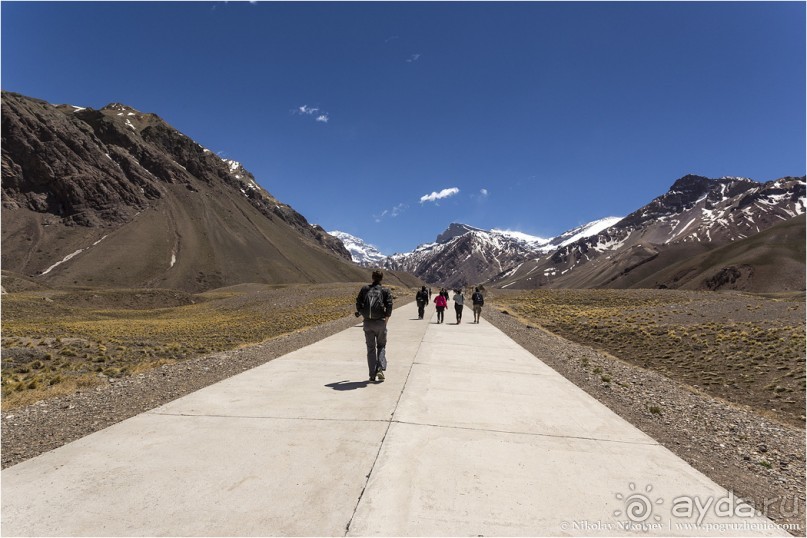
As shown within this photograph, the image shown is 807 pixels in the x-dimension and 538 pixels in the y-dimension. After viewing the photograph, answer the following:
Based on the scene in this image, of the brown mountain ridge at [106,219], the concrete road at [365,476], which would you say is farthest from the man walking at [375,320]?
the brown mountain ridge at [106,219]

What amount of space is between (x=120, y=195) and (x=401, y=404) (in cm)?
19481

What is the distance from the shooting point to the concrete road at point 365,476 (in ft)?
11.8

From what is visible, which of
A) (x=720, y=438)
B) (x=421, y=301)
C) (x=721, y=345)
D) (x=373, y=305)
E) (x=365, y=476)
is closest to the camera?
(x=365, y=476)

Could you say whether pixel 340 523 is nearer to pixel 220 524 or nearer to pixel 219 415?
pixel 220 524

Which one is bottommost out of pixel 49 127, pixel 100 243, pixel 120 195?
pixel 100 243

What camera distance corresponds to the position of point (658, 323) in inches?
1049

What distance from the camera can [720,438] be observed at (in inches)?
278

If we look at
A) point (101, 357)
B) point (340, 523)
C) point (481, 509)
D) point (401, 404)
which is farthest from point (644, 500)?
point (101, 357)

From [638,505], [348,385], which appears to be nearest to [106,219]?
[348,385]

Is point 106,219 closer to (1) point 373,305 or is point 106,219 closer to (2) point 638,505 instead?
(1) point 373,305

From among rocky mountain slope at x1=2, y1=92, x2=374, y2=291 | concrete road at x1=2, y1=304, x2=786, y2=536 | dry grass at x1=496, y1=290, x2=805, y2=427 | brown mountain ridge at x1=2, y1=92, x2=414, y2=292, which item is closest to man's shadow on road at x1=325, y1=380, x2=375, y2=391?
concrete road at x1=2, y1=304, x2=786, y2=536

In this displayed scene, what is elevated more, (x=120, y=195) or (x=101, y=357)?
(x=120, y=195)

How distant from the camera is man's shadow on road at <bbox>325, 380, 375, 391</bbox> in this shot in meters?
8.29

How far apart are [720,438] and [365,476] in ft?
20.7
